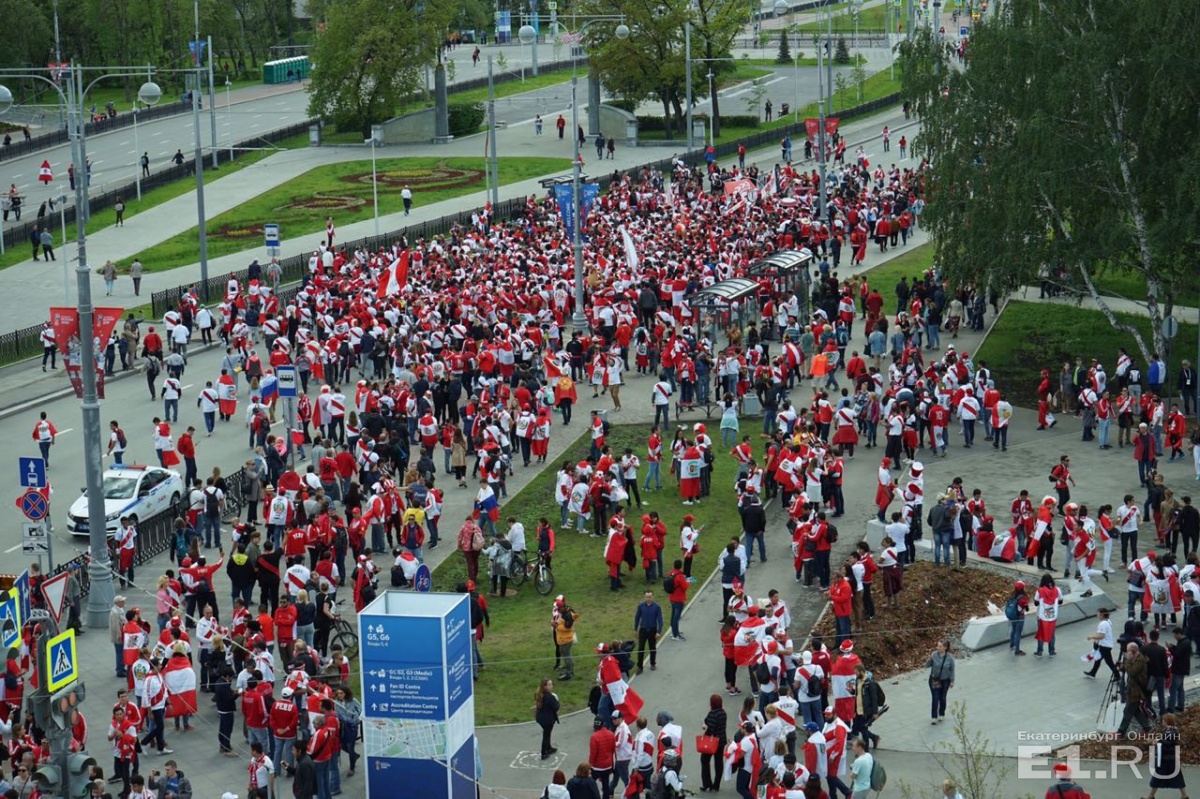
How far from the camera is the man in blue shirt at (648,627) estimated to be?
89.7 ft

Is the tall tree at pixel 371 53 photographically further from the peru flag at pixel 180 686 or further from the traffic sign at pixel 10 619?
the peru flag at pixel 180 686

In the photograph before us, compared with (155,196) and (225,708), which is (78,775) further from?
(155,196)

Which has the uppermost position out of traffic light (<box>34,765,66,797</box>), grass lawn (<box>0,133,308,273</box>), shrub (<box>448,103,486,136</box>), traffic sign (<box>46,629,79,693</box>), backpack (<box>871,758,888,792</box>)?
shrub (<box>448,103,486,136</box>)

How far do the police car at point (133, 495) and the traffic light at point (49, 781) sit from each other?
1356 centimetres

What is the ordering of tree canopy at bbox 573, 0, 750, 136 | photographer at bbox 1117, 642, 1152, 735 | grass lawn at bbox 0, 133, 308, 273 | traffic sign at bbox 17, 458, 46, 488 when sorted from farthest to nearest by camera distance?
1. tree canopy at bbox 573, 0, 750, 136
2. grass lawn at bbox 0, 133, 308, 273
3. traffic sign at bbox 17, 458, 46, 488
4. photographer at bbox 1117, 642, 1152, 735

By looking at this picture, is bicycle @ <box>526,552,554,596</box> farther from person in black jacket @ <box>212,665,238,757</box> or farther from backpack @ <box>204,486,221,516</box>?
person in black jacket @ <box>212,665,238,757</box>

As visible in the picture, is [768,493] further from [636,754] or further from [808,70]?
[808,70]

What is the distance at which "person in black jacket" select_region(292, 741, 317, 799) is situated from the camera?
2305 cm

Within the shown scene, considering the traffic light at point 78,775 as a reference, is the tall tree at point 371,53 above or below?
above

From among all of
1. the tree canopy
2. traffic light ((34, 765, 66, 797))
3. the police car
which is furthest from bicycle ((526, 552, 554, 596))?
the tree canopy

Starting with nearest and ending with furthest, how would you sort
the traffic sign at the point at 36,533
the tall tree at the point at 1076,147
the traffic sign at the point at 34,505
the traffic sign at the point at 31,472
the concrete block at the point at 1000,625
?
1. the concrete block at the point at 1000,625
2. the traffic sign at the point at 36,533
3. the traffic sign at the point at 34,505
4. the traffic sign at the point at 31,472
5. the tall tree at the point at 1076,147

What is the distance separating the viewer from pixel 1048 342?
49.6 metres

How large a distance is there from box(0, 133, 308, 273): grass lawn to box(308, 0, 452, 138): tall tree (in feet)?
11.2

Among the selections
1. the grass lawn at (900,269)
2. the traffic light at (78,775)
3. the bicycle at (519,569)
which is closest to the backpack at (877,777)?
the traffic light at (78,775)
